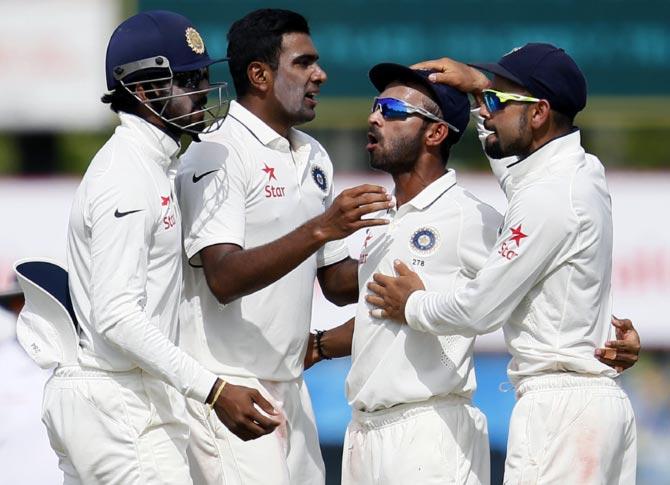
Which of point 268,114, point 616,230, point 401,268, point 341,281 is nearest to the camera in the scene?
point 401,268

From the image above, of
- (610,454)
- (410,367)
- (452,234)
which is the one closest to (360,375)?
(410,367)

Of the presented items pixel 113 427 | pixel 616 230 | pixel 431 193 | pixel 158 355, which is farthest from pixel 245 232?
pixel 616 230

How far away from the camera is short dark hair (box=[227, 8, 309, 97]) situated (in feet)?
17.5

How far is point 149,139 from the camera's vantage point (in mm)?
4730

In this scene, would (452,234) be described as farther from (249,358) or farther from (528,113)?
(249,358)

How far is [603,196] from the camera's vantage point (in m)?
4.77

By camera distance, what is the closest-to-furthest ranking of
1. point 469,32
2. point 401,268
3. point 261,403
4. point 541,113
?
point 261,403, point 541,113, point 401,268, point 469,32

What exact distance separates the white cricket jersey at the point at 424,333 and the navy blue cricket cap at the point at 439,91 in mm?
235

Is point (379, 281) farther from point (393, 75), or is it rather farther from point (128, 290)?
point (128, 290)

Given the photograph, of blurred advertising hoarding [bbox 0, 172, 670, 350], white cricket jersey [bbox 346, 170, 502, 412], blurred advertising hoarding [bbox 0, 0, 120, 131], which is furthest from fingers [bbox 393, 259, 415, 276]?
blurred advertising hoarding [bbox 0, 0, 120, 131]

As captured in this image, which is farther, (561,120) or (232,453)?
(232,453)

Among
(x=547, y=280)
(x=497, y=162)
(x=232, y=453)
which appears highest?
(x=497, y=162)

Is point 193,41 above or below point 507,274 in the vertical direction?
above

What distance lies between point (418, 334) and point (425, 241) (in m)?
0.31
